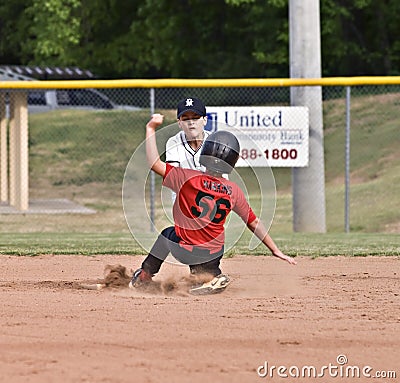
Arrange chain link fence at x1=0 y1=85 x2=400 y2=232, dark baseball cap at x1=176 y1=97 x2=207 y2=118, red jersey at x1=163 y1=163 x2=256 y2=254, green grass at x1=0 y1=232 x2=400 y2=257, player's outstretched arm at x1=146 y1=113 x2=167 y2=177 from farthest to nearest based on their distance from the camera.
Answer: chain link fence at x1=0 y1=85 x2=400 y2=232
green grass at x1=0 y1=232 x2=400 y2=257
dark baseball cap at x1=176 y1=97 x2=207 y2=118
red jersey at x1=163 y1=163 x2=256 y2=254
player's outstretched arm at x1=146 y1=113 x2=167 y2=177

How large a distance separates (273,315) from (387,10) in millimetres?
27452

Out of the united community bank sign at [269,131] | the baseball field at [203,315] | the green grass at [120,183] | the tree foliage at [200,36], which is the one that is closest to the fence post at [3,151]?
the green grass at [120,183]

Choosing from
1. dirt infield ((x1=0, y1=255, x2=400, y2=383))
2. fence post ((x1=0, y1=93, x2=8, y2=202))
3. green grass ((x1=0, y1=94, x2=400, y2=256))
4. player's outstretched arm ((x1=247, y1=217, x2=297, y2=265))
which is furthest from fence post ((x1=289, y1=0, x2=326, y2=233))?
fence post ((x1=0, y1=93, x2=8, y2=202))

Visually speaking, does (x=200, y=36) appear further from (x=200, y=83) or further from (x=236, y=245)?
(x=236, y=245)

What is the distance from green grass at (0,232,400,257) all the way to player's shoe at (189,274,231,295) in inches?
106

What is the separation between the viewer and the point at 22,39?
39.7 metres

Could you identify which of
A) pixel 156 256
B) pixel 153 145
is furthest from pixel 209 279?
pixel 153 145

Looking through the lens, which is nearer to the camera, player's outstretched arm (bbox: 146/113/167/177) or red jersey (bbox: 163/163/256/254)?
player's outstretched arm (bbox: 146/113/167/177)

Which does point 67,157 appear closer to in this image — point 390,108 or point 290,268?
point 390,108

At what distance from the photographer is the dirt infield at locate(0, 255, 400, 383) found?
515 centimetres

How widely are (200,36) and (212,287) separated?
2886 centimetres

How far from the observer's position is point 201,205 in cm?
756

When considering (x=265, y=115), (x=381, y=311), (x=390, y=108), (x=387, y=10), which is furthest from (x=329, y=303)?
(x=387, y=10)

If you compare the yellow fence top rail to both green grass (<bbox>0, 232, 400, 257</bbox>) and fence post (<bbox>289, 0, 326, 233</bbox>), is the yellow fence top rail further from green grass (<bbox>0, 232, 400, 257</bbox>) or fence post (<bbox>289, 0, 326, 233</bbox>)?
green grass (<bbox>0, 232, 400, 257</bbox>)
